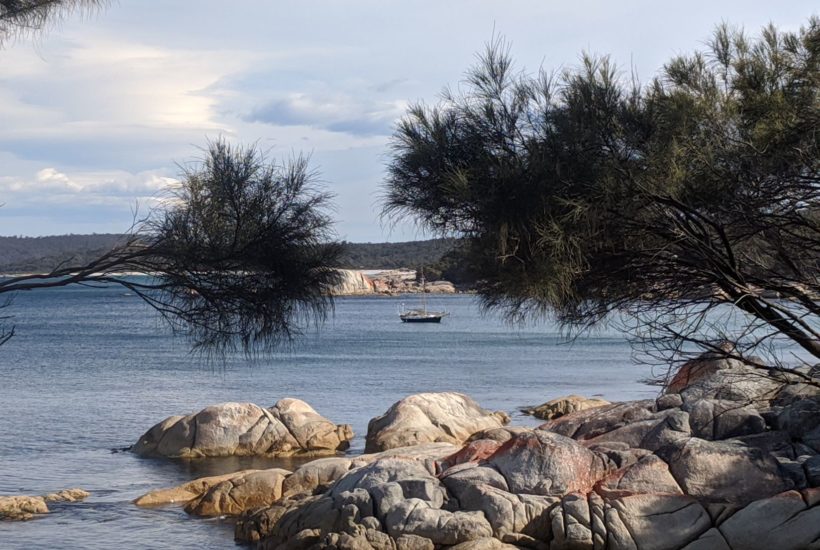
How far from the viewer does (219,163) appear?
379 inches

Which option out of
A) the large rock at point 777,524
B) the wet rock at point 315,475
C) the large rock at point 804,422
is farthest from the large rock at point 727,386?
the wet rock at point 315,475

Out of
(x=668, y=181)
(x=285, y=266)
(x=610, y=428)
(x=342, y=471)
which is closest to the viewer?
(x=285, y=266)

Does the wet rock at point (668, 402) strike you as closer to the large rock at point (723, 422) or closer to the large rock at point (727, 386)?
the large rock at point (727, 386)

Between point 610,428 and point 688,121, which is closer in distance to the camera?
point 688,121

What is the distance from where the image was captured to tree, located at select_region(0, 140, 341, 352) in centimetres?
866

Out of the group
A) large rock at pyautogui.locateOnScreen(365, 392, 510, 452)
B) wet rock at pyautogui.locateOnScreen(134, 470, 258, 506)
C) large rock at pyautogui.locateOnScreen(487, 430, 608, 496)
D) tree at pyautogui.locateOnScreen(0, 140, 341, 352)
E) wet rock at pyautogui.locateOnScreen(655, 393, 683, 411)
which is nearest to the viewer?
tree at pyautogui.locateOnScreen(0, 140, 341, 352)


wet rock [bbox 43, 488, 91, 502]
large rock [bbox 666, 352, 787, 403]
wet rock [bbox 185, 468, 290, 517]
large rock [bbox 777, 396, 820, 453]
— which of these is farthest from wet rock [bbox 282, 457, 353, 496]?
large rock [bbox 777, 396, 820, 453]

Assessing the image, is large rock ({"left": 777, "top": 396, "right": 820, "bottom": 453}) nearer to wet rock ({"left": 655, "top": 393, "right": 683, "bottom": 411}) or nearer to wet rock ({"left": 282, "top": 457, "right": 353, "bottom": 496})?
wet rock ({"left": 655, "top": 393, "right": 683, "bottom": 411})

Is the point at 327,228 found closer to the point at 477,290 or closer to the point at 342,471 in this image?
the point at 477,290

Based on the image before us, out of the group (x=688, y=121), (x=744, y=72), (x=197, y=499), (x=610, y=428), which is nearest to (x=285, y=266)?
(x=688, y=121)

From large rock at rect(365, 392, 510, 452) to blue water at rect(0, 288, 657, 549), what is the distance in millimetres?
1551

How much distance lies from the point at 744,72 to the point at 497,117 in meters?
2.59

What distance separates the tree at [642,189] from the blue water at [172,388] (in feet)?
5.73

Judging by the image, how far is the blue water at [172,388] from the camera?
51.6ft
